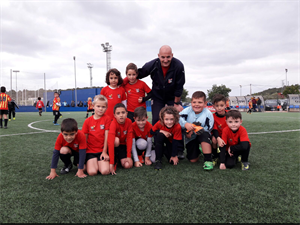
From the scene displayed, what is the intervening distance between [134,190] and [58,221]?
0.79 meters

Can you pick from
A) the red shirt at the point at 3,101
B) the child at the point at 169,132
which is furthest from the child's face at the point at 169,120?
the red shirt at the point at 3,101

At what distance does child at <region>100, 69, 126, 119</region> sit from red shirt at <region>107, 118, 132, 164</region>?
74cm

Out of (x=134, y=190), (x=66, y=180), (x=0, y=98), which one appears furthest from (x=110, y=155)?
(x=0, y=98)

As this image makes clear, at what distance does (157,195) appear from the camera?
81.6 inches

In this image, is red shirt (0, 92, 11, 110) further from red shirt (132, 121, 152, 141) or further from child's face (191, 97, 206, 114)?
child's face (191, 97, 206, 114)

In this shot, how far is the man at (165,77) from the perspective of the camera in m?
3.75

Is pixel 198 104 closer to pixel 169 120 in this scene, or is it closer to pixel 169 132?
pixel 169 120

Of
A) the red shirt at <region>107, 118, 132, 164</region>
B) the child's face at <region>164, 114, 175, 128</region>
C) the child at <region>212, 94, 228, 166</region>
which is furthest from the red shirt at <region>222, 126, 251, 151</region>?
the red shirt at <region>107, 118, 132, 164</region>

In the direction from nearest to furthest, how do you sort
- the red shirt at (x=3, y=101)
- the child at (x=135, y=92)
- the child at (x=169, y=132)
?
the child at (x=169, y=132) < the child at (x=135, y=92) < the red shirt at (x=3, y=101)

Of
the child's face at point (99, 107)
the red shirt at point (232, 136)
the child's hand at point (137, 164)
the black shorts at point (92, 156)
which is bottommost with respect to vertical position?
the child's hand at point (137, 164)

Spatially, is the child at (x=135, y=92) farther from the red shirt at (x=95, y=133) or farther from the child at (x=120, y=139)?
the red shirt at (x=95, y=133)

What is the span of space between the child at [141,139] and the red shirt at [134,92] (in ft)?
2.13

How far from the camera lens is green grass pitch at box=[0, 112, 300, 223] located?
1.69 m

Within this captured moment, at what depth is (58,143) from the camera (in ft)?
9.03
